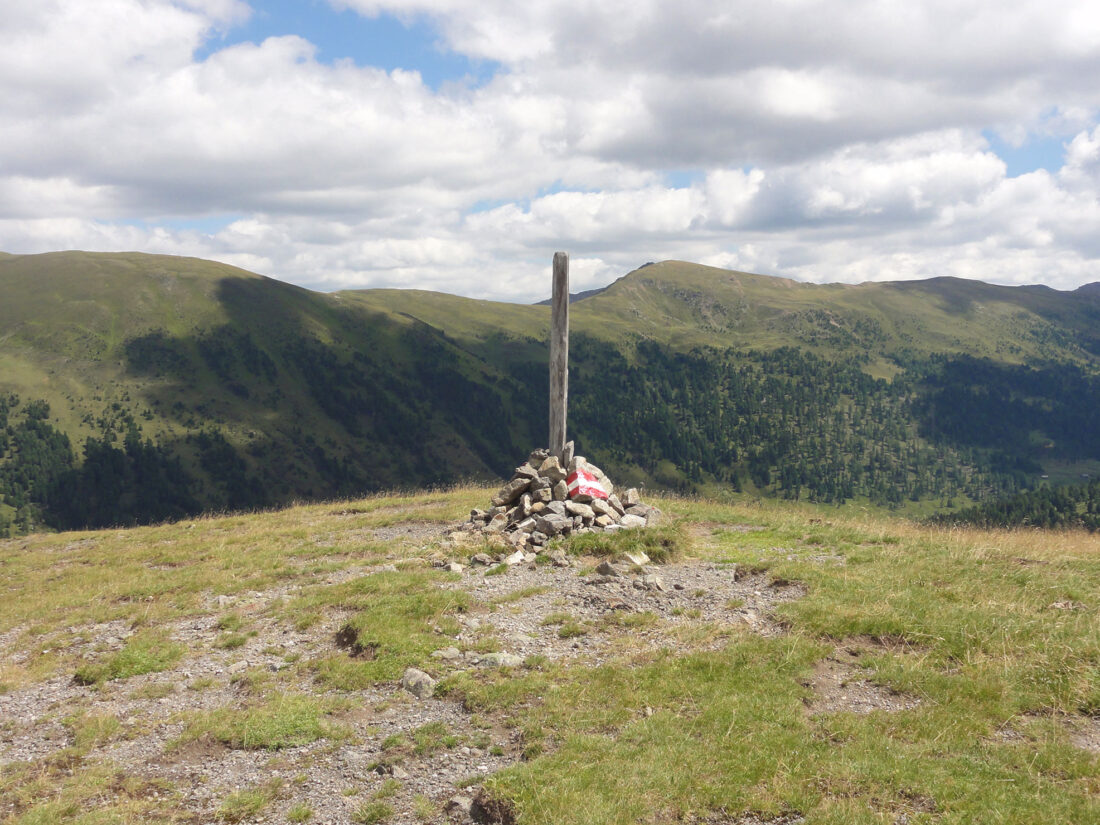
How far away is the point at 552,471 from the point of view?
22.0 m

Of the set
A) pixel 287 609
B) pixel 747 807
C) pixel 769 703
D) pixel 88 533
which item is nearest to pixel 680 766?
pixel 747 807

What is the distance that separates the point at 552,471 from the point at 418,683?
1144 cm

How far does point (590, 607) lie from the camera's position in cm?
1428

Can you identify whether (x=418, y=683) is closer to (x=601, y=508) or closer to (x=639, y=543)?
(x=639, y=543)

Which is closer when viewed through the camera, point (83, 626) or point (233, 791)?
point (233, 791)

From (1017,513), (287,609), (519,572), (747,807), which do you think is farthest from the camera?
(1017,513)

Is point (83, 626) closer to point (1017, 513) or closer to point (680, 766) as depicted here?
point (680, 766)

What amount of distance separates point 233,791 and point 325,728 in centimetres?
158

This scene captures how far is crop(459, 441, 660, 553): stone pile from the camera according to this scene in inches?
773

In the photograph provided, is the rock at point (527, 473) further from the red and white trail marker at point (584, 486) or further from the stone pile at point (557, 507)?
the red and white trail marker at point (584, 486)

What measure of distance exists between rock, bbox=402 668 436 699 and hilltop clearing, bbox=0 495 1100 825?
5cm

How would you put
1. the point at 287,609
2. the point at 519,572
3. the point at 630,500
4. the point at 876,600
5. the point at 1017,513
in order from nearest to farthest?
the point at 876,600 → the point at 287,609 → the point at 519,572 → the point at 630,500 → the point at 1017,513

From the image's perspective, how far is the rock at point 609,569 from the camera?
1608 centimetres

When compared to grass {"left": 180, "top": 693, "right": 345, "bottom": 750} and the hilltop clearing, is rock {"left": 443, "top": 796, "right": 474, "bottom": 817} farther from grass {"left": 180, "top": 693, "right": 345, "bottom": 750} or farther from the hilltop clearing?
grass {"left": 180, "top": 693, "right": 345, "bottom": 750}
